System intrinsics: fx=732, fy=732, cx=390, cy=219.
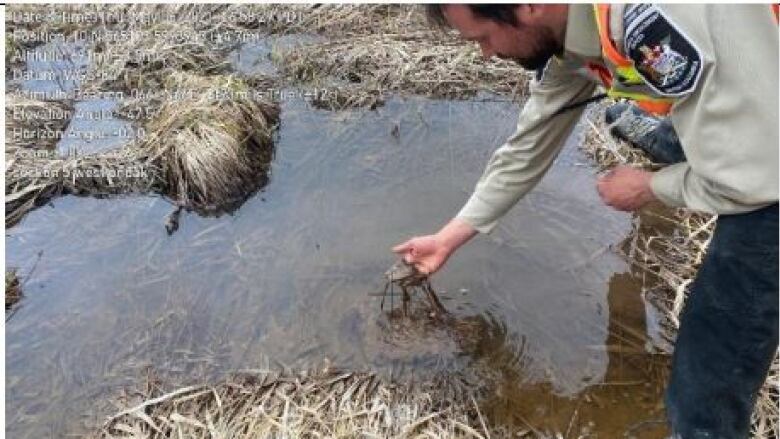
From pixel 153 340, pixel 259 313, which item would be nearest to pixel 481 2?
pixel 259 313

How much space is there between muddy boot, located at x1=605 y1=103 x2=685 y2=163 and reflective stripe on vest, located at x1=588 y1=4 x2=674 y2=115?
3.97ft

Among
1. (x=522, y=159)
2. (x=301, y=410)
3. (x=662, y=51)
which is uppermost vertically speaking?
(x=662, y=51)

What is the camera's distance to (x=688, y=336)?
2.24 metres

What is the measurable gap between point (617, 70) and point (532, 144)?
0.59m

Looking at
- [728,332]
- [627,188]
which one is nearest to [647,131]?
[627,188]

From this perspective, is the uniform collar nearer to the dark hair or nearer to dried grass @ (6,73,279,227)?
the dark hair

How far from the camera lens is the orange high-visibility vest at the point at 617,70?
6.16 ft

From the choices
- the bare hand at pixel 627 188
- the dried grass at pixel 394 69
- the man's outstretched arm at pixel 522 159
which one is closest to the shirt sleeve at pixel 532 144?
the man's outstretched arm at pixel 522 159

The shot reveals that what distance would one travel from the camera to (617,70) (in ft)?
6.59

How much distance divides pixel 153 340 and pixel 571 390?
183cm

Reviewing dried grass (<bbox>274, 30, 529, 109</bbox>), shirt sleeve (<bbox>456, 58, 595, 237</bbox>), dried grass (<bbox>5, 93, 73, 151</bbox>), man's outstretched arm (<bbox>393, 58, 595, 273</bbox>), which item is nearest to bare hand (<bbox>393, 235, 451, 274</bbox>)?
man's outstretched arm (<bbox>393, 58, 595, 273</bbox>)

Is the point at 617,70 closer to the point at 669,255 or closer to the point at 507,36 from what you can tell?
the point at 507,36

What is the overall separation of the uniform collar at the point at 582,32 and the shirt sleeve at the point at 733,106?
205 mm

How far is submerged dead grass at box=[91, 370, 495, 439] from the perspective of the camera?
2.84m
